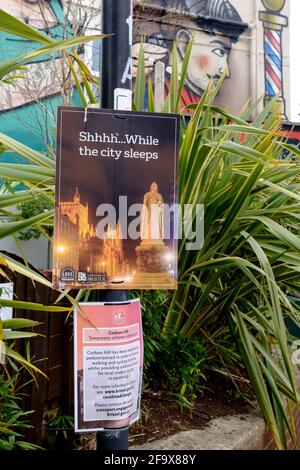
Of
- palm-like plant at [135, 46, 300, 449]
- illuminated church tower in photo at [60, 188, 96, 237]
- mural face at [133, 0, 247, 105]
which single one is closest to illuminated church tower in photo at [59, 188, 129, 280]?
illuminated church tower in photo at [60, 188, 96, 237]

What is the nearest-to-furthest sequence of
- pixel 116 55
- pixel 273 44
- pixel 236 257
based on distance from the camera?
pixel 116 55, pixel 236 257, pixel 273 44

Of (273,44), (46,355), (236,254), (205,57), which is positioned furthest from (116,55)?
(273,44)

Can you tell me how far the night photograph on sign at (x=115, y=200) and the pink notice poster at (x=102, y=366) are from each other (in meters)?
0.15

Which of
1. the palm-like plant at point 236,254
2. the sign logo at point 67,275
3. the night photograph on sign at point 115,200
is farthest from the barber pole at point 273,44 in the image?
the sign logo at point 67,275

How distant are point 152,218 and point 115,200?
17 cm

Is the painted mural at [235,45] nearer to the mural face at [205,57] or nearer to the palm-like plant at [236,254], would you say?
the mural face at [205,57]

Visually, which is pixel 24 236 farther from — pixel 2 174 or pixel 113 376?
pixel 113 376

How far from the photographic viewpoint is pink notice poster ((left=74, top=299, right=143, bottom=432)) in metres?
2.03

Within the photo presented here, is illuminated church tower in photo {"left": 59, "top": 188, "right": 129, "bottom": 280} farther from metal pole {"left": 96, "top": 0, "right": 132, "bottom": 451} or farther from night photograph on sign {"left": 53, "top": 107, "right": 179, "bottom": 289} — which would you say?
metal pole {"left": 96, "top": 0, "right": 132, "bottom": 451}

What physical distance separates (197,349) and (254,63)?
1700 cm

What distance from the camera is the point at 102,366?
2.03 meters

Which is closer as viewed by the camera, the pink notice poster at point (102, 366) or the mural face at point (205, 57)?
the pink notice poster at point (102, 366)

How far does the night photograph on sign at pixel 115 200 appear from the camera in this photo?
1966 millimetres

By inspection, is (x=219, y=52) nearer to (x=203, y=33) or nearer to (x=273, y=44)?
(x=203, y=33)
